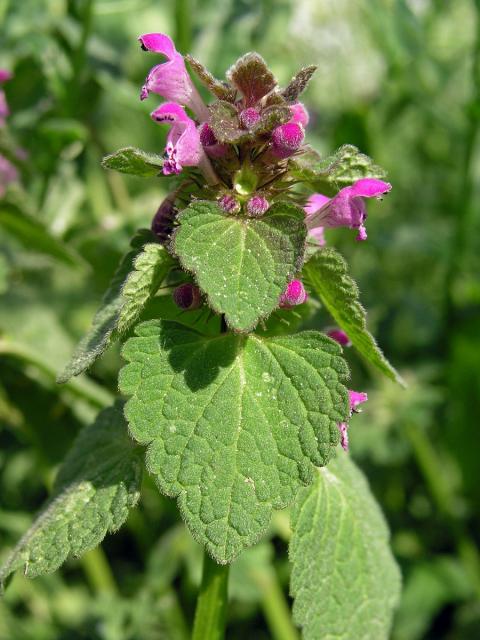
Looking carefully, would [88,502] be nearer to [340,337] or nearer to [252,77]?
[340,337]

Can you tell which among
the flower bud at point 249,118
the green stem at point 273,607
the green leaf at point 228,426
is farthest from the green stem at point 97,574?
the flower bud at point 249,118

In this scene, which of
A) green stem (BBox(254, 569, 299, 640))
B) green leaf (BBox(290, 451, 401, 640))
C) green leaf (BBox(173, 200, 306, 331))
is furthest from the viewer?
green stem (BBox(254, 569, 299, 640))

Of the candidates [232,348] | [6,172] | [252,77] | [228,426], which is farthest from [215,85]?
[6,172]

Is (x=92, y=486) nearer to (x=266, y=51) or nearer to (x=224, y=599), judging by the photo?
(x=224, y=599)

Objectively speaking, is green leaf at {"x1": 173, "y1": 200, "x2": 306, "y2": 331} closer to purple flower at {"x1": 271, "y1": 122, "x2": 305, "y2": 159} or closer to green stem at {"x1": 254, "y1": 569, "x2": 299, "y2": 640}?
purple flower at {"x1": 271, "y1": 122, "x2": 305, "y2": 159}

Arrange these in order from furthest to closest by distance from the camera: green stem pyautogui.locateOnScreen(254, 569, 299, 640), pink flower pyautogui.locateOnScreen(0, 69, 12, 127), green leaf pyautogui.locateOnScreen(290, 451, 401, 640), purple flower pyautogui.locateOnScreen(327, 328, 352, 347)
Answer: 1. pink flower pyautogui.locateOnScreen(0, 69, 12, 127)
2. green stem pyautogui.locateOnScreen(254, 569, 299, 640)
3. purple flower pyautogui.locateOnScreen(327, 328, 352, 347)
4. green leaf pyautogui.locateOnScreen(290, 451, 401, 640)

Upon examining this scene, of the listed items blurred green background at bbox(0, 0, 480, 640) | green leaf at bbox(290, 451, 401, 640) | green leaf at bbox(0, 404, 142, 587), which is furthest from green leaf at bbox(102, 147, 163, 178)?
blurred green background at bbox(0, 0, 480, 640)

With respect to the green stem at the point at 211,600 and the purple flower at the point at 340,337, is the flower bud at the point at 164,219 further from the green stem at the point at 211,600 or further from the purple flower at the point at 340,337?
the green stem at the point at 211,600
